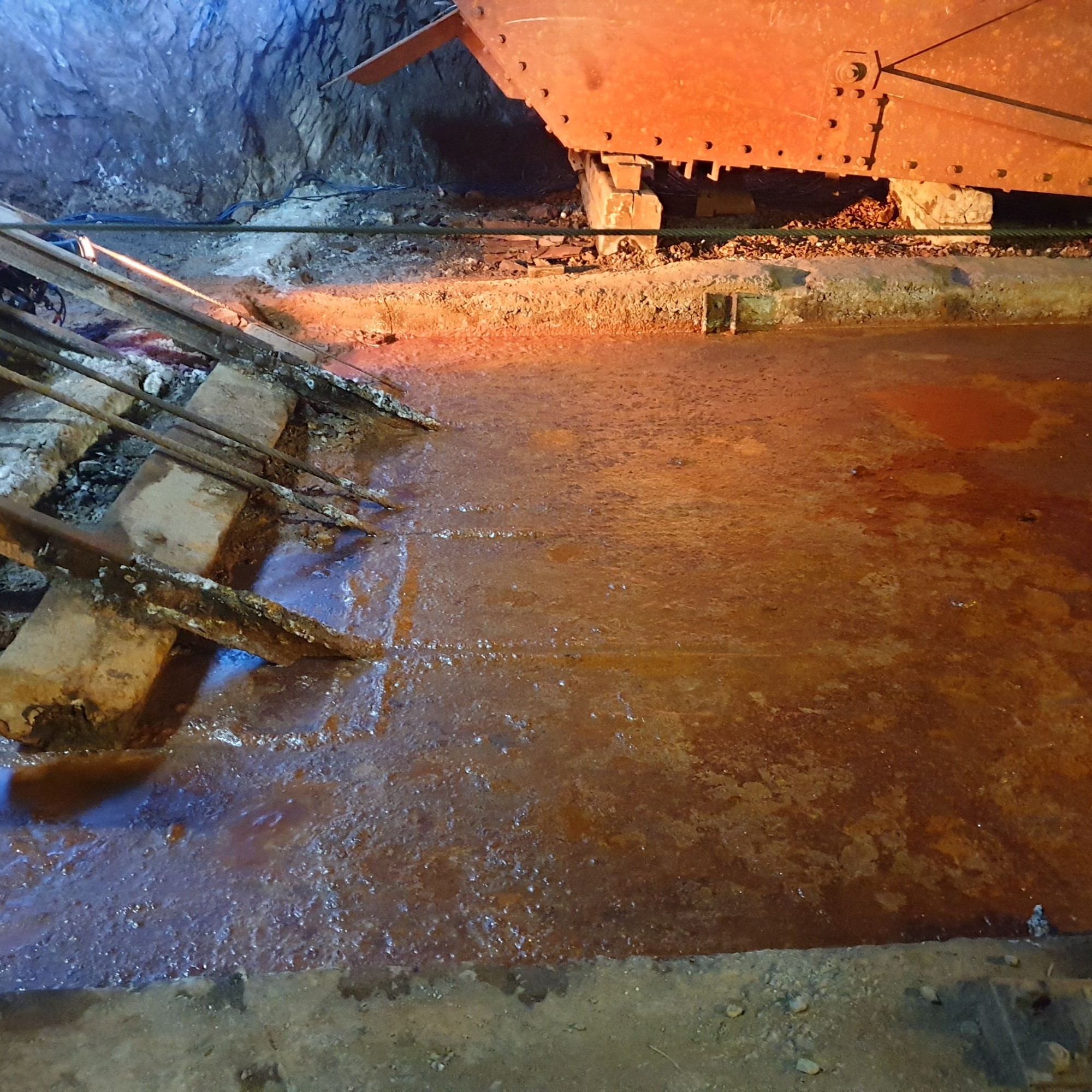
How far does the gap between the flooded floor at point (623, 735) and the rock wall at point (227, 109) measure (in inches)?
186

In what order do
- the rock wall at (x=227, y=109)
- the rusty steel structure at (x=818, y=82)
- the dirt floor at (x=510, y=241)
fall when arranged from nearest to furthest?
1. the rusty steel structure at (x=818, y=82)
2. the dirt floor at (x=510, y=241)
3. the rock wall at (x=227, y=109)

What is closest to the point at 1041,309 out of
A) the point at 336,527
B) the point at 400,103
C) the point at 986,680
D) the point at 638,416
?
the point at 638,416

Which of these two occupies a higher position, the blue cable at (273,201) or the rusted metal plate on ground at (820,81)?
the rusted metal plate on ground at (820,81)

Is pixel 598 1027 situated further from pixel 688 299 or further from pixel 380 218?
pixel 380 218

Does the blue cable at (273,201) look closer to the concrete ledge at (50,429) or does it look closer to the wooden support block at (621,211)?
the wooden support block at (621,211)

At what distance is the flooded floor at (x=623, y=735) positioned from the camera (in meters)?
2.13

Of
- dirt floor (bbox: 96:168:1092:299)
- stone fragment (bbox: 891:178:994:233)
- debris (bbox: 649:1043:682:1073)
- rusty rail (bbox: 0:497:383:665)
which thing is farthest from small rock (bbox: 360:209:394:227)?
debris (bbox: 649:1043:682:1073)

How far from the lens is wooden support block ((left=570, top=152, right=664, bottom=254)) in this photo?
5.77m

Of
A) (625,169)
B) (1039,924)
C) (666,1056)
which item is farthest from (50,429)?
(1039,924)

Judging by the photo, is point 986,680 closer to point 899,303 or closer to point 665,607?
point 665,607

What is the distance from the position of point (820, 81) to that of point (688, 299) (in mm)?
1540

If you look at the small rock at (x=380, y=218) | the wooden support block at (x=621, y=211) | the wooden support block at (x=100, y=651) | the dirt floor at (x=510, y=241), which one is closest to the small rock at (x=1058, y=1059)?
the wooden support block at (x=100, y=651)

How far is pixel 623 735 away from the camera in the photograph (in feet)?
8.61

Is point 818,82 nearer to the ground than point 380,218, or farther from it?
farther from it
